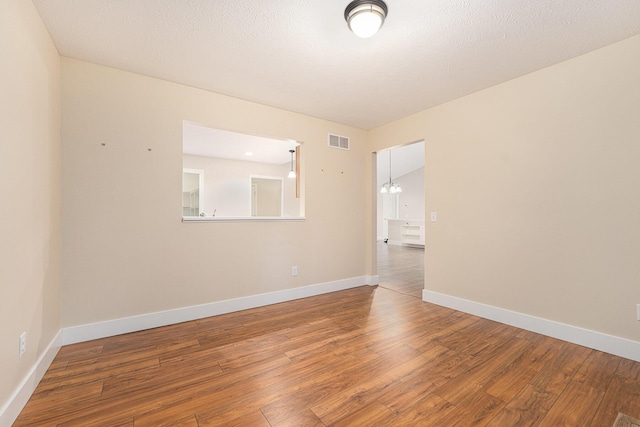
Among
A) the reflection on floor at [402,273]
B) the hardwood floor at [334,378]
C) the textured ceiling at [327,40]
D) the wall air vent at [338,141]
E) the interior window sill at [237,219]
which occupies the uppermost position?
the textured ceiling at [327,40]

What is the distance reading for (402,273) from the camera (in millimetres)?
5168

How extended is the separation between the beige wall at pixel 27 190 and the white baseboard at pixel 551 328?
3.78 metres

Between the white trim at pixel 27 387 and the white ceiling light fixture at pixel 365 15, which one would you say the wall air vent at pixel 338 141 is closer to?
the white ceiling light fixture at pixel 365 15

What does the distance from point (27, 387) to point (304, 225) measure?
9.18ft

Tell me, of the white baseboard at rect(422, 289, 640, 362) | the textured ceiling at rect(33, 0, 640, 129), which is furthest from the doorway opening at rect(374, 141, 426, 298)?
the textured ceiling at rect(33, 0, 640, 129)

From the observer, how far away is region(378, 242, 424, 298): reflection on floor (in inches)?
162

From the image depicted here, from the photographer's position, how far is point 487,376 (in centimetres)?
185

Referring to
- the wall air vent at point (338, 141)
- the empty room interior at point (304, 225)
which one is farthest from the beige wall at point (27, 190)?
the wall air vent at point (338, 141)

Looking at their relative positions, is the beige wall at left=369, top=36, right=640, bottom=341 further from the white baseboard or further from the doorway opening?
the doorway opening

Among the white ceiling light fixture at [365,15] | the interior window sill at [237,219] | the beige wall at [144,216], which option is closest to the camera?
the white ceiling light fixture at [365,15]

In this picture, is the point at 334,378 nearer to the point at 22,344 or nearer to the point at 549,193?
the point at 22,344

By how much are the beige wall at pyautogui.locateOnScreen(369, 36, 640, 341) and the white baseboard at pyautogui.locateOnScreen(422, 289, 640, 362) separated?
0.06m

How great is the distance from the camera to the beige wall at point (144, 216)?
93.2 inches

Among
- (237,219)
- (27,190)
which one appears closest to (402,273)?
(237,219)
